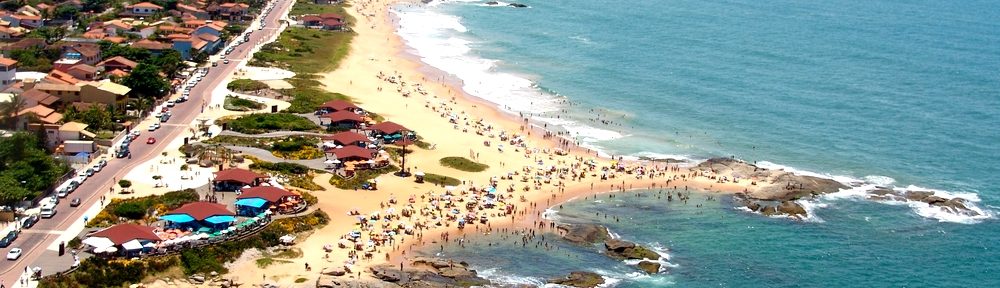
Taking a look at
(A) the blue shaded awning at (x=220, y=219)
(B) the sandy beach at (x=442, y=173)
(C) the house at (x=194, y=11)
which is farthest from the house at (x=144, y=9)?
(A) the blue shaded awning at (x=220, y=219)

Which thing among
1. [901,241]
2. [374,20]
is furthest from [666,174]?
[374,20]

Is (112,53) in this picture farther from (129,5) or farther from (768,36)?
(768,36)

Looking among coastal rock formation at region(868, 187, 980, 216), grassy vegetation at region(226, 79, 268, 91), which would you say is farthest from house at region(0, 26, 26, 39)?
coastal rock formation at region(868, 187, 980, 216)

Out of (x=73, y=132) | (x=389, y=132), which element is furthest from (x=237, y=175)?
(x=389, y=132)

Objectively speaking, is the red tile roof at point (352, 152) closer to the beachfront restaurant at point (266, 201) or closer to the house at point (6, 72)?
the beachfront restaurant at point (266, 201)

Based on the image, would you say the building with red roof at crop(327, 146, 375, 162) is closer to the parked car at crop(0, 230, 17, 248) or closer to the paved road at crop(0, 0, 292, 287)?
the paved road at crop(0, 0, 292, 287)

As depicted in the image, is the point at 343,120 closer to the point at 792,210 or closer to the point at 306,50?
the point at 792,210
